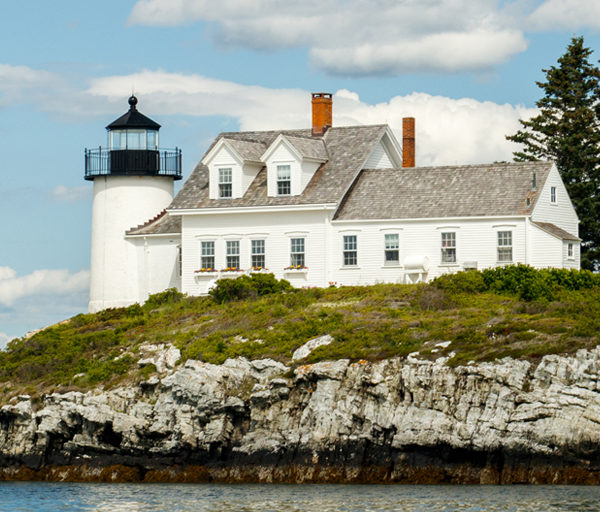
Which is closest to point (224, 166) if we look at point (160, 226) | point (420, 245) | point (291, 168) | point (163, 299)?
point (291, 168)

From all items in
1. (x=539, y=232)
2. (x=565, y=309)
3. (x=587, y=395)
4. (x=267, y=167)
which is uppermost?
(x=267, y=167)

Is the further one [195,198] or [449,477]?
[195,198]

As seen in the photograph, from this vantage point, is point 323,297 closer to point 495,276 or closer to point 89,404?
point 495,276

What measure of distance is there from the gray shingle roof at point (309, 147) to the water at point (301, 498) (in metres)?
18.4

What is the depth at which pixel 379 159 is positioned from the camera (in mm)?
50094

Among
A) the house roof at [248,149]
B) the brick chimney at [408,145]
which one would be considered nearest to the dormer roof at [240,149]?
the house roof at [248,149]

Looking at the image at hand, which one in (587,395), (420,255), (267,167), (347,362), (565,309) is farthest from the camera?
(267,167)

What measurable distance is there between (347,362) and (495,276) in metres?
9.51

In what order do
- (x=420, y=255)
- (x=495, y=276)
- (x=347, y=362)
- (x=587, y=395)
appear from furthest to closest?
(x=420, y=255), (x=495, y=276), (x=347, y=362), (x=587, y=395)

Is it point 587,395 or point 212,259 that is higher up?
point 212,259

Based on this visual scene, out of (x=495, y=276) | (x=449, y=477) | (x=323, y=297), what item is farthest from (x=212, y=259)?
(x=449, y=477)

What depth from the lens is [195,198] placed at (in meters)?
49.2

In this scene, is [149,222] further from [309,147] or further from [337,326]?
[337,326]

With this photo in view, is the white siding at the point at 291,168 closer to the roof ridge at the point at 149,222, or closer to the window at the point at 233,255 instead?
the window at the point at 233,255
